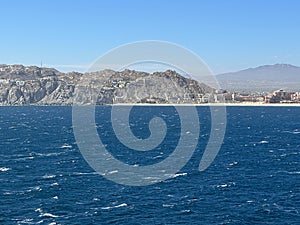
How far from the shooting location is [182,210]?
8494 centimetres

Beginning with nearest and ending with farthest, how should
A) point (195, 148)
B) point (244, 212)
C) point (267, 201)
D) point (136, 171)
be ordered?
point (244, 212) < point (267, 201) < point (136, 171) < point (195, 148)

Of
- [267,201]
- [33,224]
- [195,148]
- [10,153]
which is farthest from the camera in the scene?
[195,148]

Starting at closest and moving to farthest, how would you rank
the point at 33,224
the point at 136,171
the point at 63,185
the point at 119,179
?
1. the point at 33,224
2. the point at 63,185
3. the point at 119,179
4. the point at 136,171

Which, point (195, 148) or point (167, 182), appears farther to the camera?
point (195, 148)

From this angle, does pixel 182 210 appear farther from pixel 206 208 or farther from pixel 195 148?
pixel 195 148

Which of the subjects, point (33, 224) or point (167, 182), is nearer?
point (33, 224)

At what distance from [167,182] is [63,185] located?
2479 centimetres

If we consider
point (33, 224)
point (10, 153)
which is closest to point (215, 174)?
point (33, 224)

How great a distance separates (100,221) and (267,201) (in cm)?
3559

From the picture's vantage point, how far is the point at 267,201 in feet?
299

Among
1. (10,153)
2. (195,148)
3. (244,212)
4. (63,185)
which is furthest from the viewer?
(195,148)

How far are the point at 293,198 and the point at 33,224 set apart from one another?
53737mm

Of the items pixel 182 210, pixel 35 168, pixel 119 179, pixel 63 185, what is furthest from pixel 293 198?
pixel 35 168

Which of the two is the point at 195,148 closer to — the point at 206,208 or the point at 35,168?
the point at 35,168
